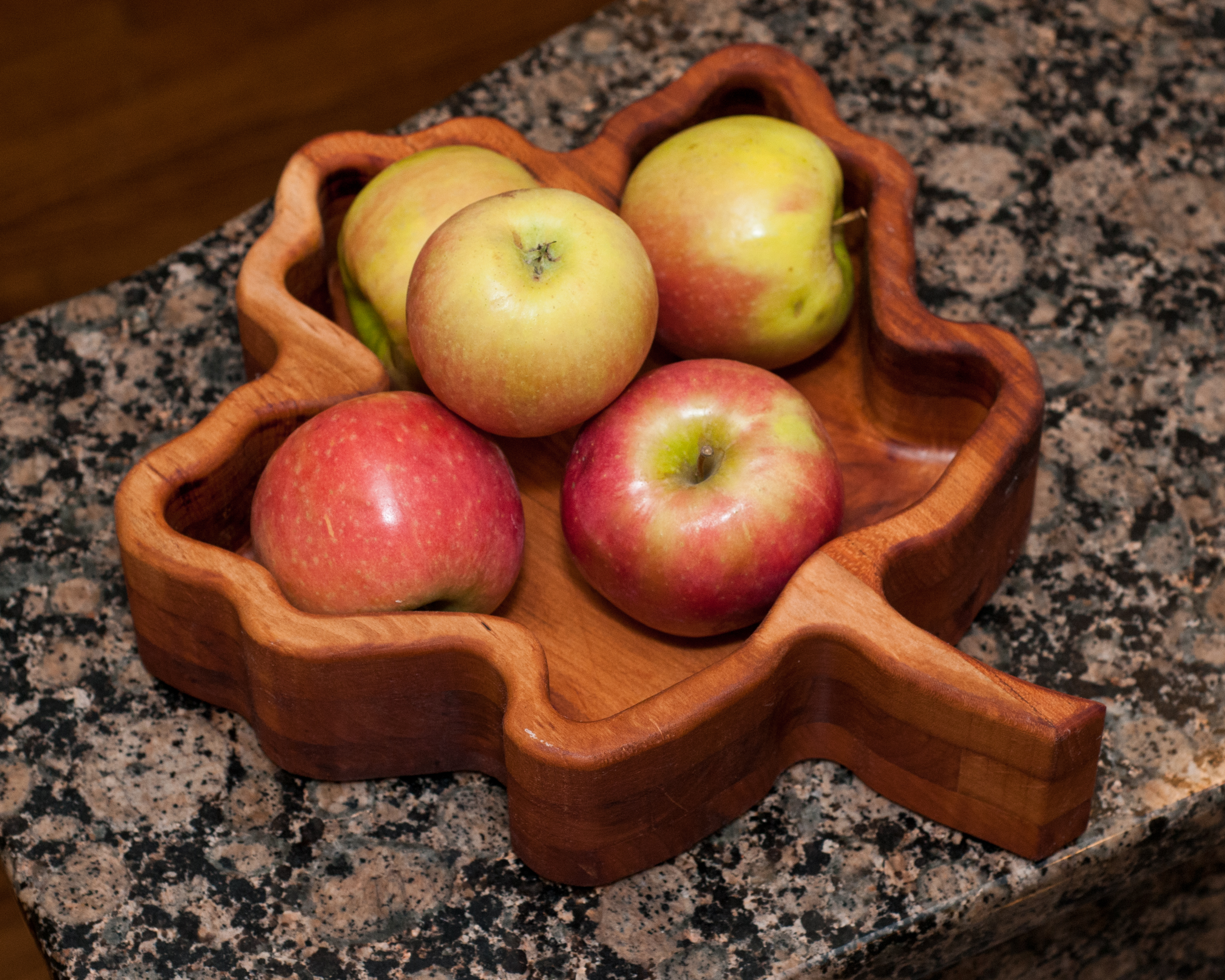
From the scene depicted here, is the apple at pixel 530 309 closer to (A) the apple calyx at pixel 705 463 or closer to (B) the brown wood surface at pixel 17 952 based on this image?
(A) the apple calyx at pixel 705 463

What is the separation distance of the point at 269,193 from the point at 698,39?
99cm

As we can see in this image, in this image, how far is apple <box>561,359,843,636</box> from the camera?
83 centimetres

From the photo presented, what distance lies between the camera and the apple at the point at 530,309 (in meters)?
0.82

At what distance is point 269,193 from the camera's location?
209 centimetres

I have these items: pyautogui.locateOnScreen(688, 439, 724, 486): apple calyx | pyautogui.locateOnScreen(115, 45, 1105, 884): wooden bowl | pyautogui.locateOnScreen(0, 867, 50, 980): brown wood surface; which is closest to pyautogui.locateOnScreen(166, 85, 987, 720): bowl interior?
pyautogui.locateOnScreen(115, 45, 1105, 884): wooden bowl

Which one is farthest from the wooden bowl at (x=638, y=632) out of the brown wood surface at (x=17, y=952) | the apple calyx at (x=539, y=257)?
the brown wood surface at (x=17, y=952)

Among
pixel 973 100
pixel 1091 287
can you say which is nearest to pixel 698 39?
pixel 973 100

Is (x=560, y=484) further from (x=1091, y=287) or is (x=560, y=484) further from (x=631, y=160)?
(x=1091, y=287)

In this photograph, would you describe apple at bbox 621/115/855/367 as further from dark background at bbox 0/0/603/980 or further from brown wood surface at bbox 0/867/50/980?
dark background at bbox 0/0/603/980

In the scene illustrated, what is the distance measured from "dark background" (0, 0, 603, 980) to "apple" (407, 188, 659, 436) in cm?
129

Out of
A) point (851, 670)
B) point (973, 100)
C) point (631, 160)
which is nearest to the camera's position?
point (851, 670)

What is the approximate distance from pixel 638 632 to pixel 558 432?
14 cm

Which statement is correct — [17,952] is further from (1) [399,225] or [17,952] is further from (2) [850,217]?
(2) [850,217]

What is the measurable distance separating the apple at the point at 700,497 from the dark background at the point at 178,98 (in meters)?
1.32
